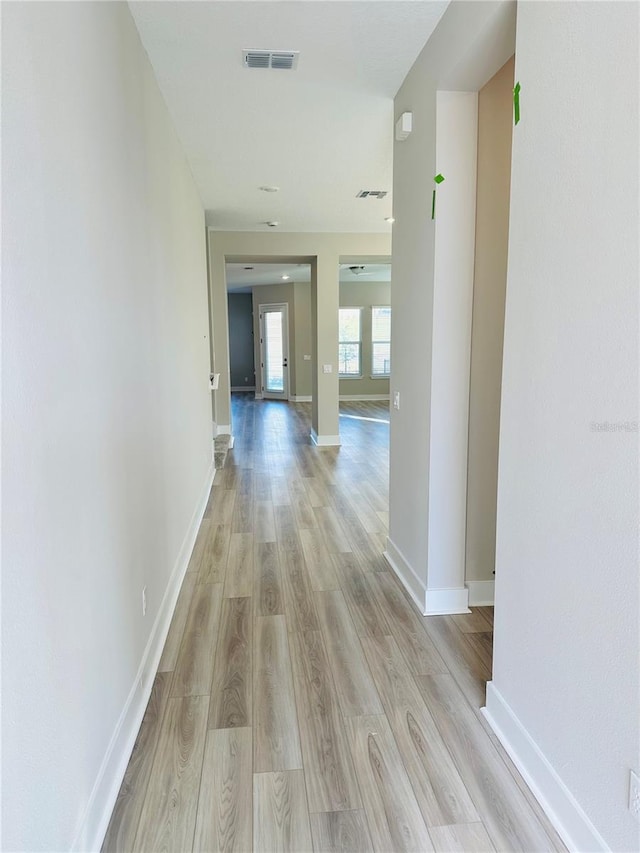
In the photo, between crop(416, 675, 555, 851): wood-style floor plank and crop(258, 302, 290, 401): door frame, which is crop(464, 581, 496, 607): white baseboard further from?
crop(258, 302, 290, 401): door frame

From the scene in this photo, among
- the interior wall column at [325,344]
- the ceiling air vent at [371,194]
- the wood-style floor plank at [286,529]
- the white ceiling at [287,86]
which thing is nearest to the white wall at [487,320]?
the white ceiling at [287,86]

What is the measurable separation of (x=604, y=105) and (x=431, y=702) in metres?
2.01

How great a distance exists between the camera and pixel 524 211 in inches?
63.9

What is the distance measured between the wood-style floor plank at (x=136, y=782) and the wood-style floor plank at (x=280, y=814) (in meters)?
0.35

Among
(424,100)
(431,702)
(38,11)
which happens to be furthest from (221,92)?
(431,702)

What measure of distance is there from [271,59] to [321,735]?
2.99 meters

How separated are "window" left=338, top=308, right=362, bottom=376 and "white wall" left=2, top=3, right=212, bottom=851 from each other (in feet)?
31.6

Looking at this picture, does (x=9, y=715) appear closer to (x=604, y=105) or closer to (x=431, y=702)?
(x=431, y=702)

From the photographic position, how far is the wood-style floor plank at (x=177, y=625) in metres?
2.33

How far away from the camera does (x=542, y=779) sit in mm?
1570

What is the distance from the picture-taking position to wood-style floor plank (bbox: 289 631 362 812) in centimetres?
162

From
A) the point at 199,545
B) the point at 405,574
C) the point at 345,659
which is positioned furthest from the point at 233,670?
the point at 199,545

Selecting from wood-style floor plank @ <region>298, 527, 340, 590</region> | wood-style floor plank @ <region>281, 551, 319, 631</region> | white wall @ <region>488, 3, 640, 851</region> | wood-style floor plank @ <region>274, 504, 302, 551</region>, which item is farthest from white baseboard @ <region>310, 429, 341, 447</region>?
white wall @ <region>488, 3, 640, 851</region>

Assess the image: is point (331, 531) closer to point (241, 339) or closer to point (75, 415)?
point (75, 415)
